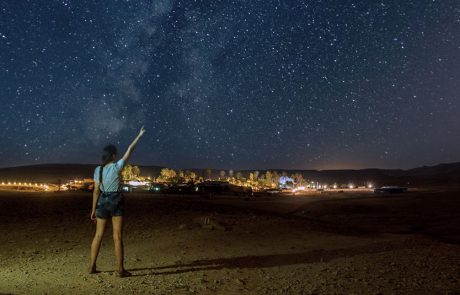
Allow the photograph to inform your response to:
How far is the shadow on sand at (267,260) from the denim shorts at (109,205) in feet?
4.36

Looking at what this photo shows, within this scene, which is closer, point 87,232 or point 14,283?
point 14,283

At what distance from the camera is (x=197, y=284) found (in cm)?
732

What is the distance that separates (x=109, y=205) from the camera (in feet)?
25.6

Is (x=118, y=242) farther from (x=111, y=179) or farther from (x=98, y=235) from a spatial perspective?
(x=111, y=179)

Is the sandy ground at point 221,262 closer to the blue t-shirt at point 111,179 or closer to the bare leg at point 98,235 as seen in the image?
the bare leg at point 98,235

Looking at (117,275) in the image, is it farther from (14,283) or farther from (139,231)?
(139,231)

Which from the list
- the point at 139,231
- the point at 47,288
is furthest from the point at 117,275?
the point at 139,231

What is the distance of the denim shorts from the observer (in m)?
7.80

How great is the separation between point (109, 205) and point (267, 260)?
4034 millimetres

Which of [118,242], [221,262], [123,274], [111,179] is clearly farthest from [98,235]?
[221,262]

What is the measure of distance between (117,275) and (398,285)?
5189 millimetres

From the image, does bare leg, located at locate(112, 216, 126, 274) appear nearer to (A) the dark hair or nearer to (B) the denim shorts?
(B) the denim shorts

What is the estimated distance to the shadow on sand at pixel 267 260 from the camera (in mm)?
8547

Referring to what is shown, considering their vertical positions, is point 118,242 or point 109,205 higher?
point 109,205
